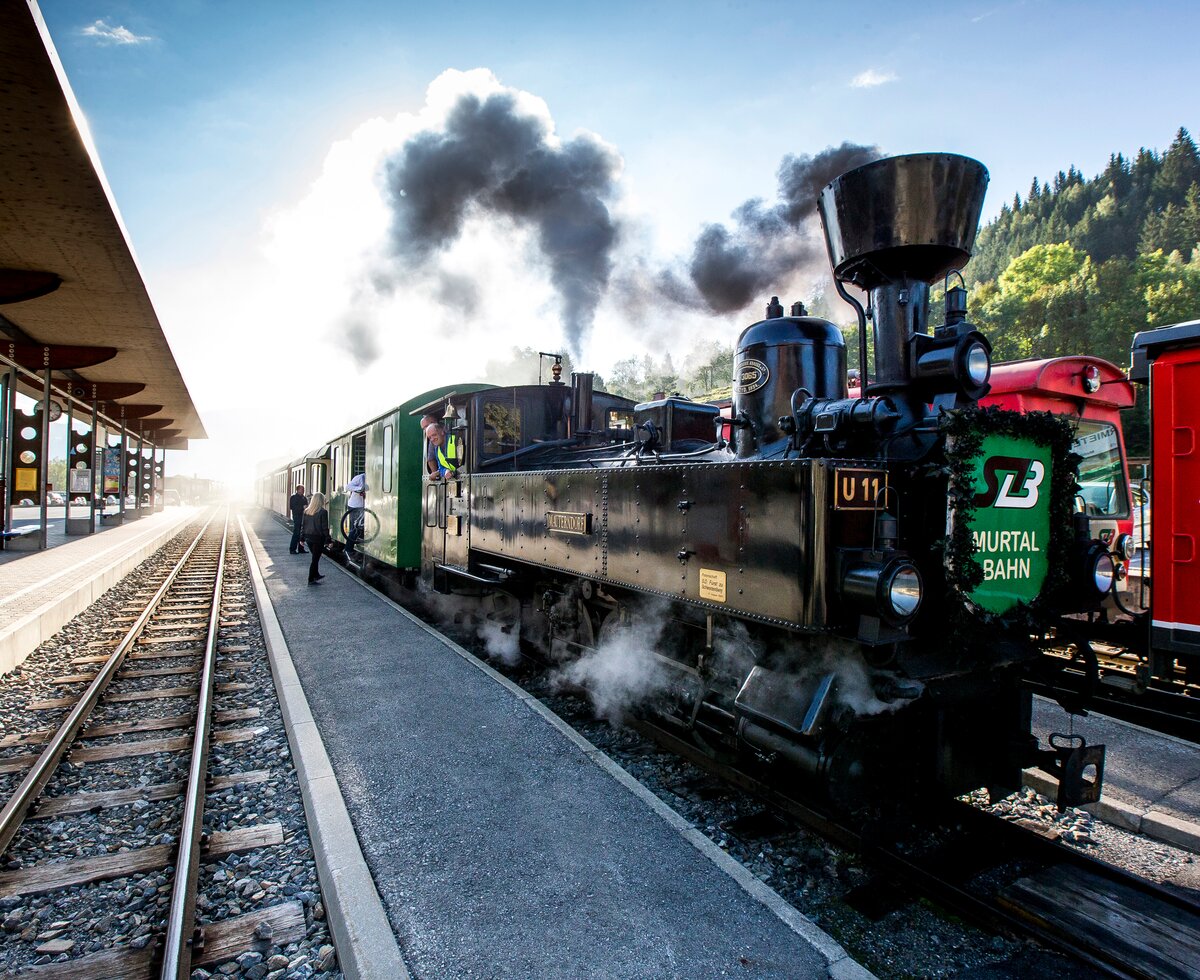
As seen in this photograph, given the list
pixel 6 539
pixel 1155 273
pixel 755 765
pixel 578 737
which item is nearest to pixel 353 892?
pixel 578 737

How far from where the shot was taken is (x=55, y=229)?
7.21 meters

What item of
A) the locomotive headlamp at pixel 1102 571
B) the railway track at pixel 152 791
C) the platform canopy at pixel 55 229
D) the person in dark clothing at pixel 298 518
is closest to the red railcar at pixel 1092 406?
the locomotive headlamp at pixel 1102 571

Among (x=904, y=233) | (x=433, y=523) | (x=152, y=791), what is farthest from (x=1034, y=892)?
(x=433, y=523)

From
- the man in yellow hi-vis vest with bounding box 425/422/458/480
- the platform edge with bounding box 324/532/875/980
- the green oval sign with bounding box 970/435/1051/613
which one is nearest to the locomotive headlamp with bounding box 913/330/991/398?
the green oval sign with bounding box 970/435/1051/613

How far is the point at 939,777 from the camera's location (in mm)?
2980

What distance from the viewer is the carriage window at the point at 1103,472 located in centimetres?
699

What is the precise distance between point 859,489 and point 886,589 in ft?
1.39

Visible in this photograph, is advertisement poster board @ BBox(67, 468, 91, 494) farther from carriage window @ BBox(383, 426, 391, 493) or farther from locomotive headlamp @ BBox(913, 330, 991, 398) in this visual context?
locomotive headlamp @ BBox(913, 330, 991, 398)

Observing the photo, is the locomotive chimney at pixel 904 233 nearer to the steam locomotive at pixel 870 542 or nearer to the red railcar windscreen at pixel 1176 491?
the steam locomotive at pixel 870 542

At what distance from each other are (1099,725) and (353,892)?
15.8 ft

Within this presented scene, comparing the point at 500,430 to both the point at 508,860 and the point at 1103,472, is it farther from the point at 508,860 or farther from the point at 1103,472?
the point at 1103,472

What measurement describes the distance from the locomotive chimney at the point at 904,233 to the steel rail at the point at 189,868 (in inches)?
148

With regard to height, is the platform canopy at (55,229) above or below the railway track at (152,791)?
above

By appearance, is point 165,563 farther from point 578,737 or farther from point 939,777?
point 939,777
